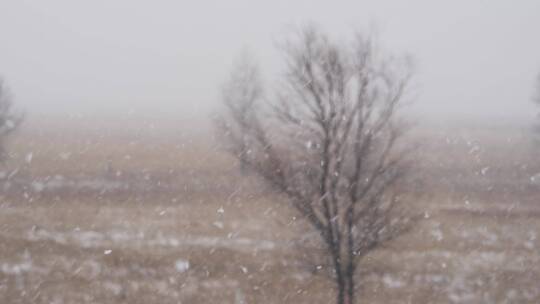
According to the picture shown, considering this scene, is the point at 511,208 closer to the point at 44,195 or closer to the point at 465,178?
the point at 465,178

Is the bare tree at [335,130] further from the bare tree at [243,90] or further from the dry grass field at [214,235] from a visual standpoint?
the bare tree at [243,90]

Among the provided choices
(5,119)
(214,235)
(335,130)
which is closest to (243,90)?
(214,235)

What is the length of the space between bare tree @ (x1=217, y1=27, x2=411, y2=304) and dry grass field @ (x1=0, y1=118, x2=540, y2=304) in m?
1.43

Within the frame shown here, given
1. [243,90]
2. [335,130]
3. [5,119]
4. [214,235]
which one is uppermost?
[335,130]

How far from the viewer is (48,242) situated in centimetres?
2175

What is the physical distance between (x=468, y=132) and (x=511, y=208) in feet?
81.5

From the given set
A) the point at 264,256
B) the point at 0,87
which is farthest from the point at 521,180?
the point at 0,87

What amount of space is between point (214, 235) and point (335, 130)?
1160 cm

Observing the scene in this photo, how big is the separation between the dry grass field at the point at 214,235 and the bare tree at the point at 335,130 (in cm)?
143

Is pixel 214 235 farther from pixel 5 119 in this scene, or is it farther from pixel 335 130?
pixel 5 119

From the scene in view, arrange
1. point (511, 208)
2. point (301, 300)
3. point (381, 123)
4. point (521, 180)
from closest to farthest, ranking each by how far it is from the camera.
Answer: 1. point (381, 123)
2. point (301, 300)
3. point (511, 208)
4. point (521, 180)

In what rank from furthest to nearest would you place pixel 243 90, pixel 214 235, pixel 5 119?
pixel 243 90, pixel 5 119, pixel 214 235

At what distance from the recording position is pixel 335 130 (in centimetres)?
1379

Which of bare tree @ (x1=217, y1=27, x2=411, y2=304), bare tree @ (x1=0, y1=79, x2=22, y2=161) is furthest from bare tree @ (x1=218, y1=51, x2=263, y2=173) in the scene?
bare tree @ (x1=217, y1=27, x2=411, y2=304)
